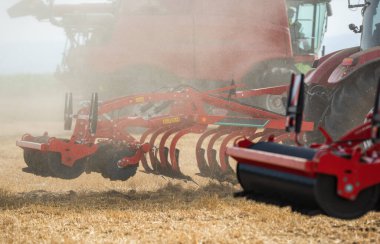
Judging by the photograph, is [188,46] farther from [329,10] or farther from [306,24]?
[329,10]

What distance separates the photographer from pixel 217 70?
12938 millimetres

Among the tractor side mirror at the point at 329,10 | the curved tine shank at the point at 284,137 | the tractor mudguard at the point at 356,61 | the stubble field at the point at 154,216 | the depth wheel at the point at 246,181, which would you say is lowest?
the stubble field at the point at 154,216

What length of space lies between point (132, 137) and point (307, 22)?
278 inches

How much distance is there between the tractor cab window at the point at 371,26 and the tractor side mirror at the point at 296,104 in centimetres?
249

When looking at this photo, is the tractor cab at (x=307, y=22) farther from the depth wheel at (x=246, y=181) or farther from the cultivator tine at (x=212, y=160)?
the depth wheel at (x=246, y=181)

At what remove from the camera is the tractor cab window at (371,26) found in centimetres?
617

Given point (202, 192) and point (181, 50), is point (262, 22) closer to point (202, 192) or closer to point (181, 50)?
point (181, 50)

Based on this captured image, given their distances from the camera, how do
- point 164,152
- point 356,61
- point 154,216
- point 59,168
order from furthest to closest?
point 164,152 → point 59,168 → point 154,216 → point 356,61

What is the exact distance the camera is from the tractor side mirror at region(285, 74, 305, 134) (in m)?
3.87

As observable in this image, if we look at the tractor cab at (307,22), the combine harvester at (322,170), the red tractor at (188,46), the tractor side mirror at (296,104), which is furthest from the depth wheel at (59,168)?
the tractor cab at (307,22)

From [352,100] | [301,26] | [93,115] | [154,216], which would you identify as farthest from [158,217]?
[301,26]

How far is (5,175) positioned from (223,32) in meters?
5.74

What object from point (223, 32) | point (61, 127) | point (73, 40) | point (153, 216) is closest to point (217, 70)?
point (223, 32)

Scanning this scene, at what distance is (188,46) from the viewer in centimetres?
1281
